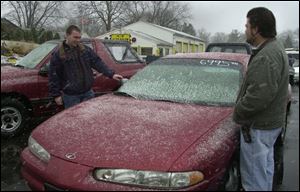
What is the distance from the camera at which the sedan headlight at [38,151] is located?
326 centimetres

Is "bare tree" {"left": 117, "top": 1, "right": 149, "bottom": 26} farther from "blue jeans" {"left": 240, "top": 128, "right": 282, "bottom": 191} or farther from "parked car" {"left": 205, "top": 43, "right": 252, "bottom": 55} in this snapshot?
"blue jeans" {"left": 240, "top": 128, "right": 282, "bottom": 191}

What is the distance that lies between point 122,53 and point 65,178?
17.9ft

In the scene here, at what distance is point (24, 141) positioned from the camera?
6.39 m

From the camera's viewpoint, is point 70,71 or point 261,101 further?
point 70,71

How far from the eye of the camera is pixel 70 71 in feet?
17.2

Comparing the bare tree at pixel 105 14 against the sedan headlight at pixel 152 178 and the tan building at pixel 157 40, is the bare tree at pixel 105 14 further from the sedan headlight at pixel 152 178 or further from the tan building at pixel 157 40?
the tan building at pixel 157 40

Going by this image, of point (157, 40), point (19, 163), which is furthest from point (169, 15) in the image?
point (19, 163)

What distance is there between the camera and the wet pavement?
14.3ft

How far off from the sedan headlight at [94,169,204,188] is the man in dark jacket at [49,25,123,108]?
2.56 metres

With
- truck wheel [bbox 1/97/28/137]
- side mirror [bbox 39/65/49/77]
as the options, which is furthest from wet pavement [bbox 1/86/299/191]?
side mirror [bbox 39/65/49/77]

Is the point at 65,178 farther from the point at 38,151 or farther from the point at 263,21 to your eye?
the point at 263,21

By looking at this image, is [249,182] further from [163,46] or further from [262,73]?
[163,46]

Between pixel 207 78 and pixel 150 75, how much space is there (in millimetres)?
718

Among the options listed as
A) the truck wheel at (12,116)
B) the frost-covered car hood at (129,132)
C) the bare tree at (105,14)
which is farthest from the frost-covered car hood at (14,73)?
the bare tree at (105,14)
